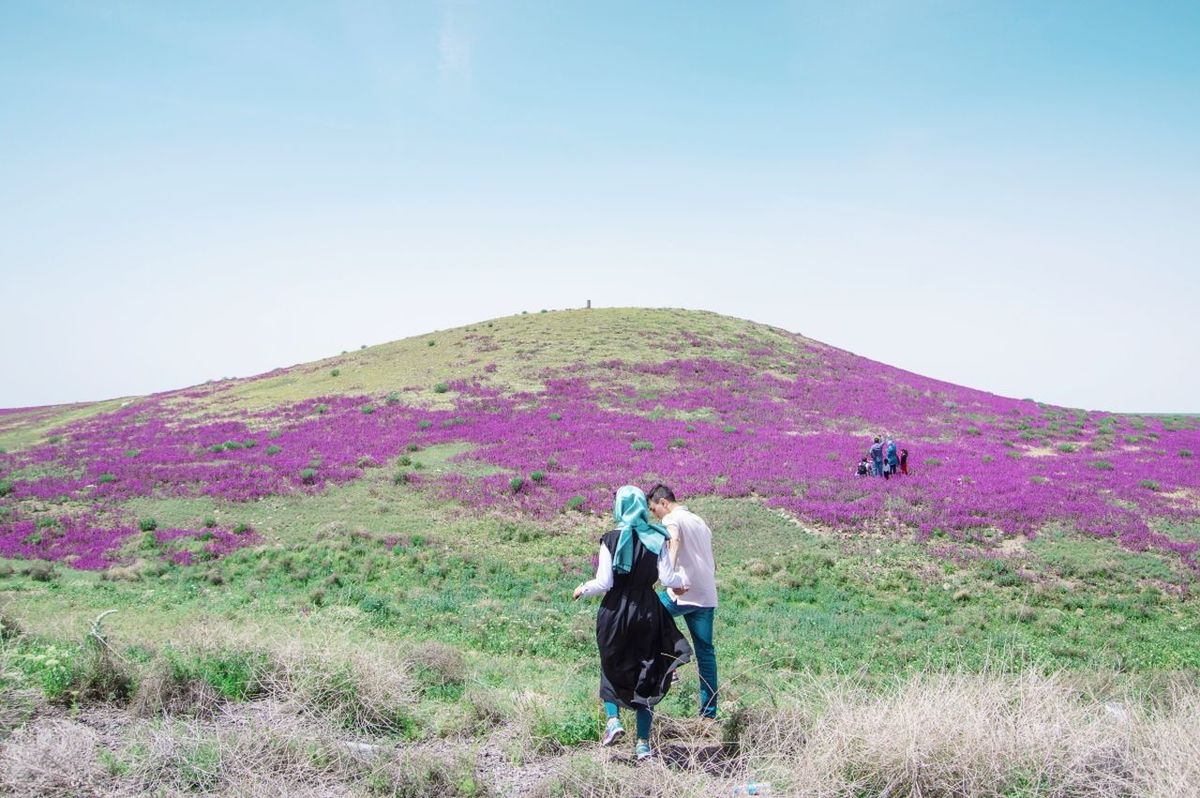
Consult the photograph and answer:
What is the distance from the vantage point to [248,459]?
27.6 m

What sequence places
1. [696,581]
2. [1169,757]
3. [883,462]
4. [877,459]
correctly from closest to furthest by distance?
[1169,757] < [696,581] < [883,462] < [877,459]

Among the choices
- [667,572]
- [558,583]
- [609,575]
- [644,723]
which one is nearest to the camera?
[644,723]

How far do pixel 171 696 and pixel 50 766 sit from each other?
1.64 metres

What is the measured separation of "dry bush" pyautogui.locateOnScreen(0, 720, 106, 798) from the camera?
18.1 feet

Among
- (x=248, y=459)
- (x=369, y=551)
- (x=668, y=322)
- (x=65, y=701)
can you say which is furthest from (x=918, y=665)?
(x=668, y=322)

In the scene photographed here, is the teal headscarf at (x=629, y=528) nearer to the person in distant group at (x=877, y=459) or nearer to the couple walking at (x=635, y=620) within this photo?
the couple walking at (x=635, y=620)

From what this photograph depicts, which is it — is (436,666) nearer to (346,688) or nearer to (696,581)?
(346,688)

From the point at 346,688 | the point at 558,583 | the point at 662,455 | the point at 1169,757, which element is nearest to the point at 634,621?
the point at 346,688

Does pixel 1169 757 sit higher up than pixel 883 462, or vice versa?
pixel 883 462

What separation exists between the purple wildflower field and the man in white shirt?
518 inches

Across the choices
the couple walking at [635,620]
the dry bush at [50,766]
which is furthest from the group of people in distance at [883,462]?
the dry bush at [50,766]

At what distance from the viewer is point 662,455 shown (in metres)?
27.6

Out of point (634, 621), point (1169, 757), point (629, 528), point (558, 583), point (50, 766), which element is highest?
point (629, 528)

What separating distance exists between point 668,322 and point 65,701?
52.2 metres
